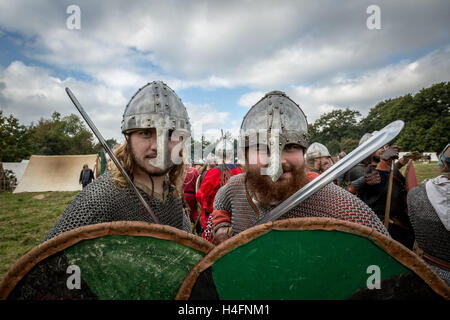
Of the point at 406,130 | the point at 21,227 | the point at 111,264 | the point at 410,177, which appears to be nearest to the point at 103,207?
the point at 111,264

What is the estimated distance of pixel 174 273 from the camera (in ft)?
2.84

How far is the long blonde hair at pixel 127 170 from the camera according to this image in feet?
5.18

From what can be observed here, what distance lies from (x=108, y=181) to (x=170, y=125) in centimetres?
53

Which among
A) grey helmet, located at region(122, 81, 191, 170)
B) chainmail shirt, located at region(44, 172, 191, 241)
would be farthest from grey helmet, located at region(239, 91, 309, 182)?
chainmail shirt, located at region(44, 172, 191, 241)

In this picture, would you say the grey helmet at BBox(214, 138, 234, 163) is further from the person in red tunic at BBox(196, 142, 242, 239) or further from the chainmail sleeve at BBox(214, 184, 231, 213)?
the chainmail sleeve at BBox(214, 184, 231, 213)

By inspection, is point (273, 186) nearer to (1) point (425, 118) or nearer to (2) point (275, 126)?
(2) point (275, 126)

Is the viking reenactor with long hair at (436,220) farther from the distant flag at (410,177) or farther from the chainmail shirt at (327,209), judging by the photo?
the chainmail shirt at (327,209)

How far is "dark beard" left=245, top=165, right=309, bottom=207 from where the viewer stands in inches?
57.2

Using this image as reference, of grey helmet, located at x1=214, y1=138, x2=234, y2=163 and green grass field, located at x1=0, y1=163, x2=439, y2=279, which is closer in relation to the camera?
green grass field, located at x1=0, y1=163, x2=439, y2=279

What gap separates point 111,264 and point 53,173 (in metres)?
19.3

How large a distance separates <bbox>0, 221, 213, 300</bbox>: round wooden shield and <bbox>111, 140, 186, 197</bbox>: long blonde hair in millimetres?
744

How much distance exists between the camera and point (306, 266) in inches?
33.1

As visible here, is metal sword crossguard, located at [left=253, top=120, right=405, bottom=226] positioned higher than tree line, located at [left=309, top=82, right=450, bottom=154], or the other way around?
tree line, located at [left=309, top=82, right=450, bottom=154]
